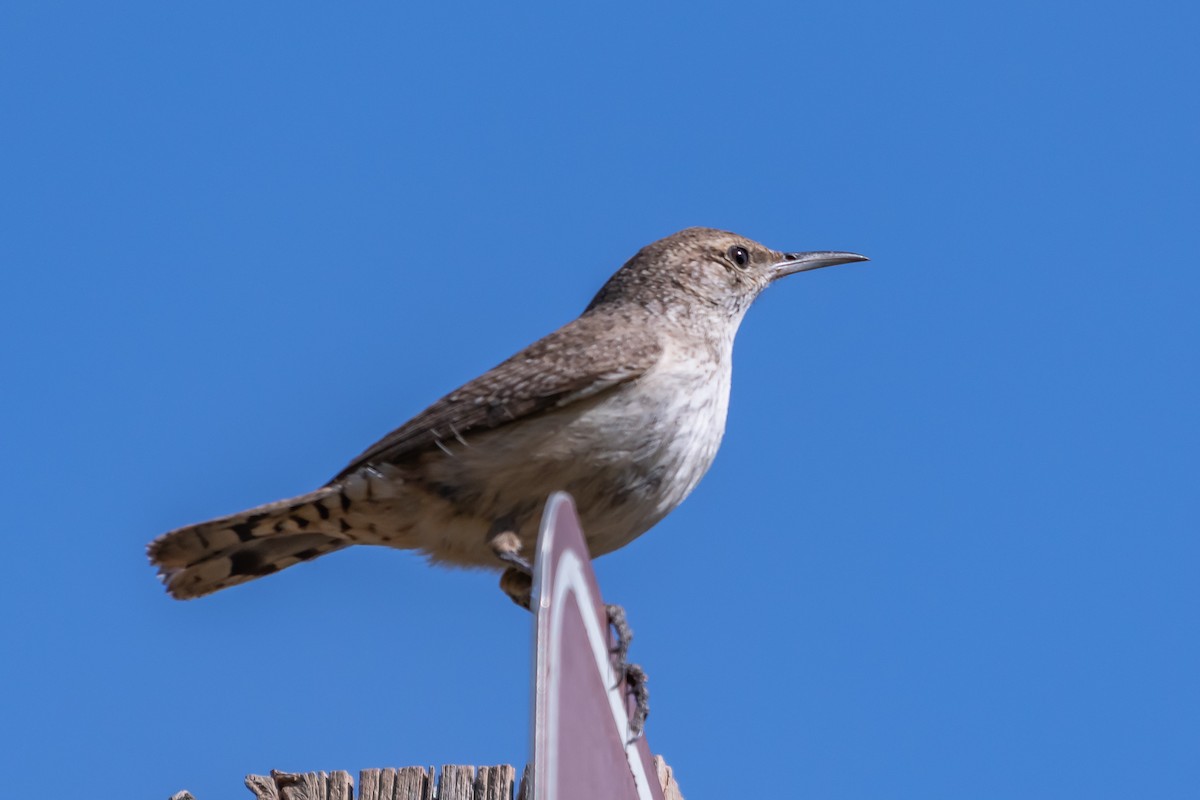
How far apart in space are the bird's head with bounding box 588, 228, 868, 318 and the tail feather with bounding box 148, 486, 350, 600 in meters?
1.54

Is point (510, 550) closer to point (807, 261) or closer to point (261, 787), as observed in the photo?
point (261, 787)

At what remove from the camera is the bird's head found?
5.73 metres

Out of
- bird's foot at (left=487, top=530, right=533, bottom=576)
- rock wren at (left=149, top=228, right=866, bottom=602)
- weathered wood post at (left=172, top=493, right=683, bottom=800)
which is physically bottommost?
weathered wood post at (left=172, top=493, right=683, bottom=800)

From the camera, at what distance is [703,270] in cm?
589

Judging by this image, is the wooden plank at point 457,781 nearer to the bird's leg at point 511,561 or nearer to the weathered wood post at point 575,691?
the weathered wood post at point 575,691

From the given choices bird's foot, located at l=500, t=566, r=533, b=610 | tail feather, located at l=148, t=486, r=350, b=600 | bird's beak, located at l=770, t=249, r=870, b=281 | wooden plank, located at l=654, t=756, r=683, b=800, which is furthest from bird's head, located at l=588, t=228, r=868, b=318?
wooden plank, located at l=654, t=756, r=683, b=800

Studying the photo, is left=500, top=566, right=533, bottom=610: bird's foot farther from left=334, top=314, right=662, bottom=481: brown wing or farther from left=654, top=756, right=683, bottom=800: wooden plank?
left=654, top=756, right=683, bottom=800: wooden plank

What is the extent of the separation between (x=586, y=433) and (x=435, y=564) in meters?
0.83

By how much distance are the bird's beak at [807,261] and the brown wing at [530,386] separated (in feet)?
4.07

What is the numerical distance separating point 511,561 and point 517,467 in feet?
1.01

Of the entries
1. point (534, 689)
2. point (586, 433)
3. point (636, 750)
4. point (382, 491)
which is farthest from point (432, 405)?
point (534, 689)

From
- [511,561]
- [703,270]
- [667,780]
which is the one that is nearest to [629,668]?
[667,780]

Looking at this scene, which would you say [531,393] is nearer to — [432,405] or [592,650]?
[432,405]

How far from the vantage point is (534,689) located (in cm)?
207
